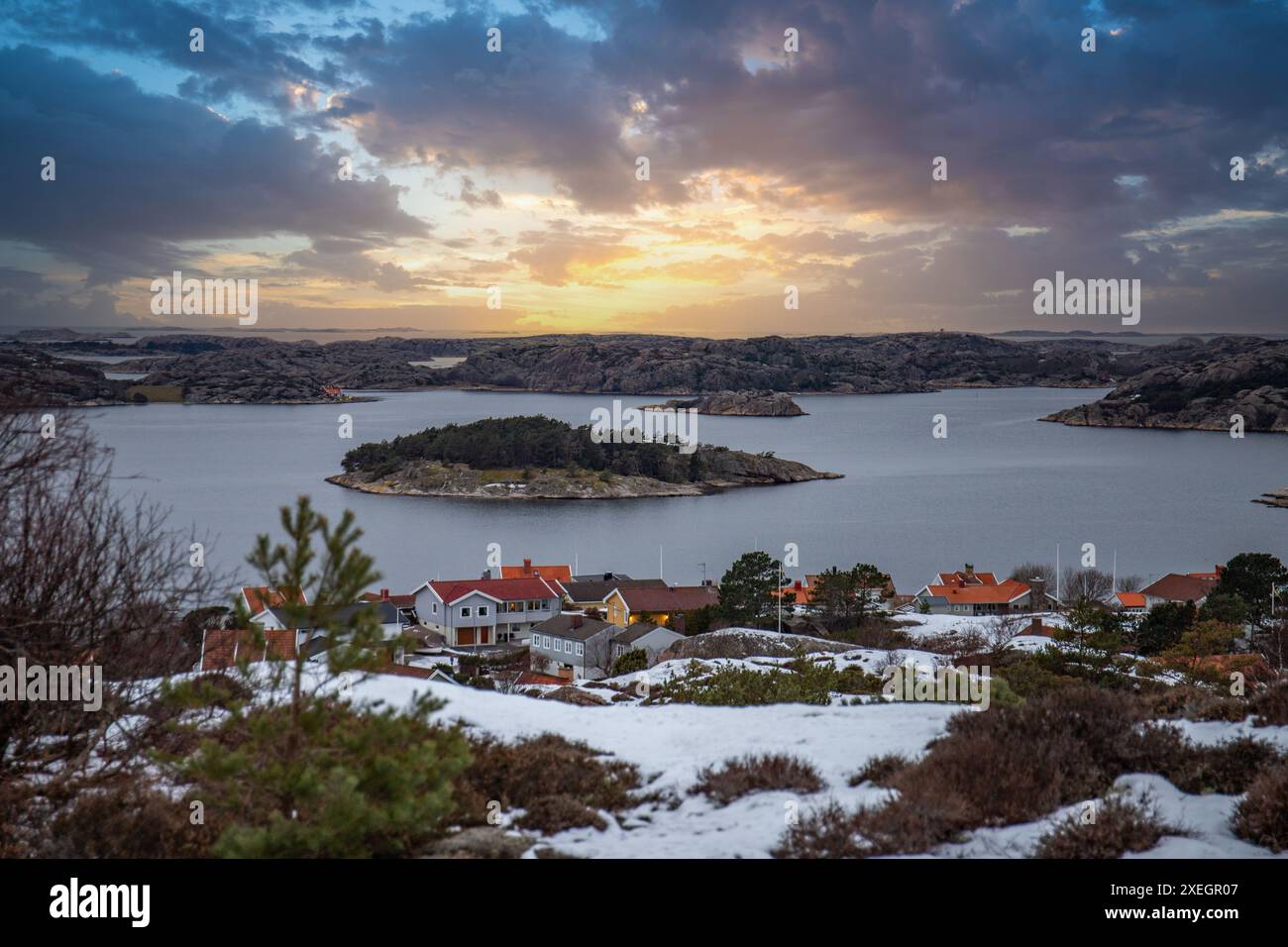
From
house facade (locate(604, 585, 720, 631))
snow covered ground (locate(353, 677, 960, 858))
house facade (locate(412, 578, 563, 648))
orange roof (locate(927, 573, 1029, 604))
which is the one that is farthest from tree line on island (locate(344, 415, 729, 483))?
snow covered ground (locate(353, 677, 960, 858))

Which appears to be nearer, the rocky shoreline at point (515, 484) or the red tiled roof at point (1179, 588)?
the red tiled roof at point (1179, 588)

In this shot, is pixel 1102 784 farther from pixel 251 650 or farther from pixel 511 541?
pixel 511 541

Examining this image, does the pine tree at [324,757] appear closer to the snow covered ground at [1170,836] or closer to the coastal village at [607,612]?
the snow covered ground at [1170,836]

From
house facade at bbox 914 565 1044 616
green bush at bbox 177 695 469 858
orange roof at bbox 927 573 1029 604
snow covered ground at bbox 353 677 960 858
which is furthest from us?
orange roof at bbox 927 573 1029 604

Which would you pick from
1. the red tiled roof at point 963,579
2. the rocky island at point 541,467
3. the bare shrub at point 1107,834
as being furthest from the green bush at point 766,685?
the rocky island at point 541,467

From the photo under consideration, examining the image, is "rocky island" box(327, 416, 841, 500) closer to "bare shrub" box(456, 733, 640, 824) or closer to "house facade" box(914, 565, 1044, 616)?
"house facade" box(914, 565, 1044, 616)

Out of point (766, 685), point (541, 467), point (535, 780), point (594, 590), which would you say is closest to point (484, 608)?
point (594, 590)
